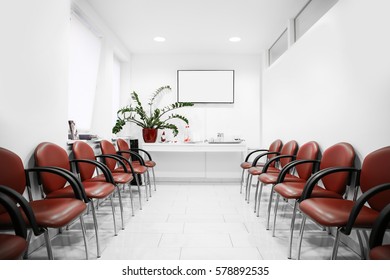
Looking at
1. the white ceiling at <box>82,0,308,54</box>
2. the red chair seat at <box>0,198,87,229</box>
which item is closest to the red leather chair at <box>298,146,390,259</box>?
the red chair seat at <box>0,198,87,229</box>

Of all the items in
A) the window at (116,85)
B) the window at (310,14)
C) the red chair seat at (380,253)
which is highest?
the window at (310,14)

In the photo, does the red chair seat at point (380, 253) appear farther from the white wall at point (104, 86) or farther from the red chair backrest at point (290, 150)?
the white wall at point (104, 86)

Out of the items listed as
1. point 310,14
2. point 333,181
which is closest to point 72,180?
point 333,181

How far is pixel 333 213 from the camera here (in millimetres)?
1585

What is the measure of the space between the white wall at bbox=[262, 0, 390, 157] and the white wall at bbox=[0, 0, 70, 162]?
2563 mm

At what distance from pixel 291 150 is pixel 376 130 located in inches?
55.0

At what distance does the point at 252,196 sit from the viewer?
4051 millimetres

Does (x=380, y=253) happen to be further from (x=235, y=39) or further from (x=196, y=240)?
(x=235, y=39)

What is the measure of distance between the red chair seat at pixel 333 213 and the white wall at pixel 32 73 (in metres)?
2.09

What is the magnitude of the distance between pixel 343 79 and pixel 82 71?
3122 mm

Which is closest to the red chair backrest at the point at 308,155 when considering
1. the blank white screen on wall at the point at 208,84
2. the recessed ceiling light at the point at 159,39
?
the blank white screen on wall at the point at 208,84

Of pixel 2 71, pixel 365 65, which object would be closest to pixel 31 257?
pixel 2 71

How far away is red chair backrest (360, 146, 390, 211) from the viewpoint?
5.57ft

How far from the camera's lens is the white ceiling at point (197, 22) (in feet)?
11.1
